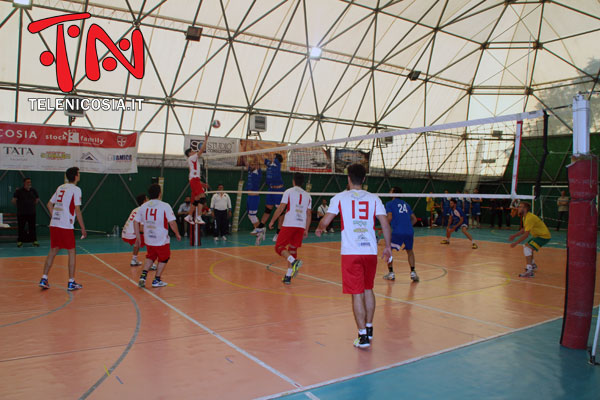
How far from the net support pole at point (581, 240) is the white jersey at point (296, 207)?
165 inches

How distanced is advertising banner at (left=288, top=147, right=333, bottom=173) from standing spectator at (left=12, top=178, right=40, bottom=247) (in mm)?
10693

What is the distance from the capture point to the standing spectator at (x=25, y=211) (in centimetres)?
1312

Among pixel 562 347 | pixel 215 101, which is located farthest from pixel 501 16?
pixel 562 347

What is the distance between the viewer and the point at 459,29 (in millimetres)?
21250

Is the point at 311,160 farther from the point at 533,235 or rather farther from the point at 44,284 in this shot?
the point at 44,284

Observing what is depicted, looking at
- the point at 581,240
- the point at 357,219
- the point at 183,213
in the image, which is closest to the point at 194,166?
the point at 183,213

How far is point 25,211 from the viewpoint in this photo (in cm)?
1316

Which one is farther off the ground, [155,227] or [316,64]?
[316,64]

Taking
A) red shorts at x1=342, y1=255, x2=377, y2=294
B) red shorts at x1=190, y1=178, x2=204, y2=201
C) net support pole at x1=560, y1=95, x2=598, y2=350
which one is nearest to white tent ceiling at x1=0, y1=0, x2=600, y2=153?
red shorts at x1=190, y1=178, x2=204, y2=201

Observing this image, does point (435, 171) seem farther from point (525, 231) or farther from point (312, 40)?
point (525, 231)

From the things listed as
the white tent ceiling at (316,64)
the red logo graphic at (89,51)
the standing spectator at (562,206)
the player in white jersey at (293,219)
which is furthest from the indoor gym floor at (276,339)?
the standing spectator at (562,206)

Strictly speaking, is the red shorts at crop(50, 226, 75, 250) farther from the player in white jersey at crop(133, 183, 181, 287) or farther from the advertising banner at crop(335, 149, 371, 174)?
the advertising banner at crop(335, 149, 371, 174)

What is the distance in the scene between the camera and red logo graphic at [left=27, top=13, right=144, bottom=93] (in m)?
14.4

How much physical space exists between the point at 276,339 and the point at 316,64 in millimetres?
16944
